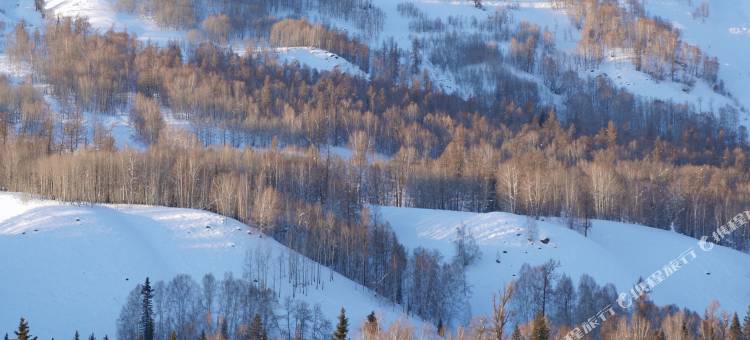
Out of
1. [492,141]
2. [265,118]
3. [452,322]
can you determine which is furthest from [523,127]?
[452,322]

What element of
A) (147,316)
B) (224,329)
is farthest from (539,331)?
(147,316)

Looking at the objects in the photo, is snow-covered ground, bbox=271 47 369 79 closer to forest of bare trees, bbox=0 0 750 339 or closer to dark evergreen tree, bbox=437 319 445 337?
forest of bare trees, bbox=0 0 750 339

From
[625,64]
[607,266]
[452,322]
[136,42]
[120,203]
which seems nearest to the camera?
[452,322]

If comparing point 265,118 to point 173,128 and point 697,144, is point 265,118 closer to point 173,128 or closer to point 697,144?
point 173,128

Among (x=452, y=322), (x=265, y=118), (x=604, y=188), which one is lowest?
(x=452, y=322)

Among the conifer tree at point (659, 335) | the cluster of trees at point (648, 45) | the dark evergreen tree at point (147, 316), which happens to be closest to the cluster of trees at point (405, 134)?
the cluster of trees at point (648, 45)

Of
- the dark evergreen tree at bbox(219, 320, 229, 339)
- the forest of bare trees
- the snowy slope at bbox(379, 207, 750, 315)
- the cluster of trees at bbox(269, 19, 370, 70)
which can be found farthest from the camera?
the cluster of trees at bbox(269, 19, 370, 70)

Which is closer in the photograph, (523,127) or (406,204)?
(406,204)

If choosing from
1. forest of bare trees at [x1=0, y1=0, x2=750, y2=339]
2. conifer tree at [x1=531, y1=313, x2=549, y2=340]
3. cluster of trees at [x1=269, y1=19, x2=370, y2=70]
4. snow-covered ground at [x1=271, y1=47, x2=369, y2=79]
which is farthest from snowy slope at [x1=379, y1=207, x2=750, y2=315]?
cluster of trees at [x1=269, y1=19, x2=370, y2=70]
